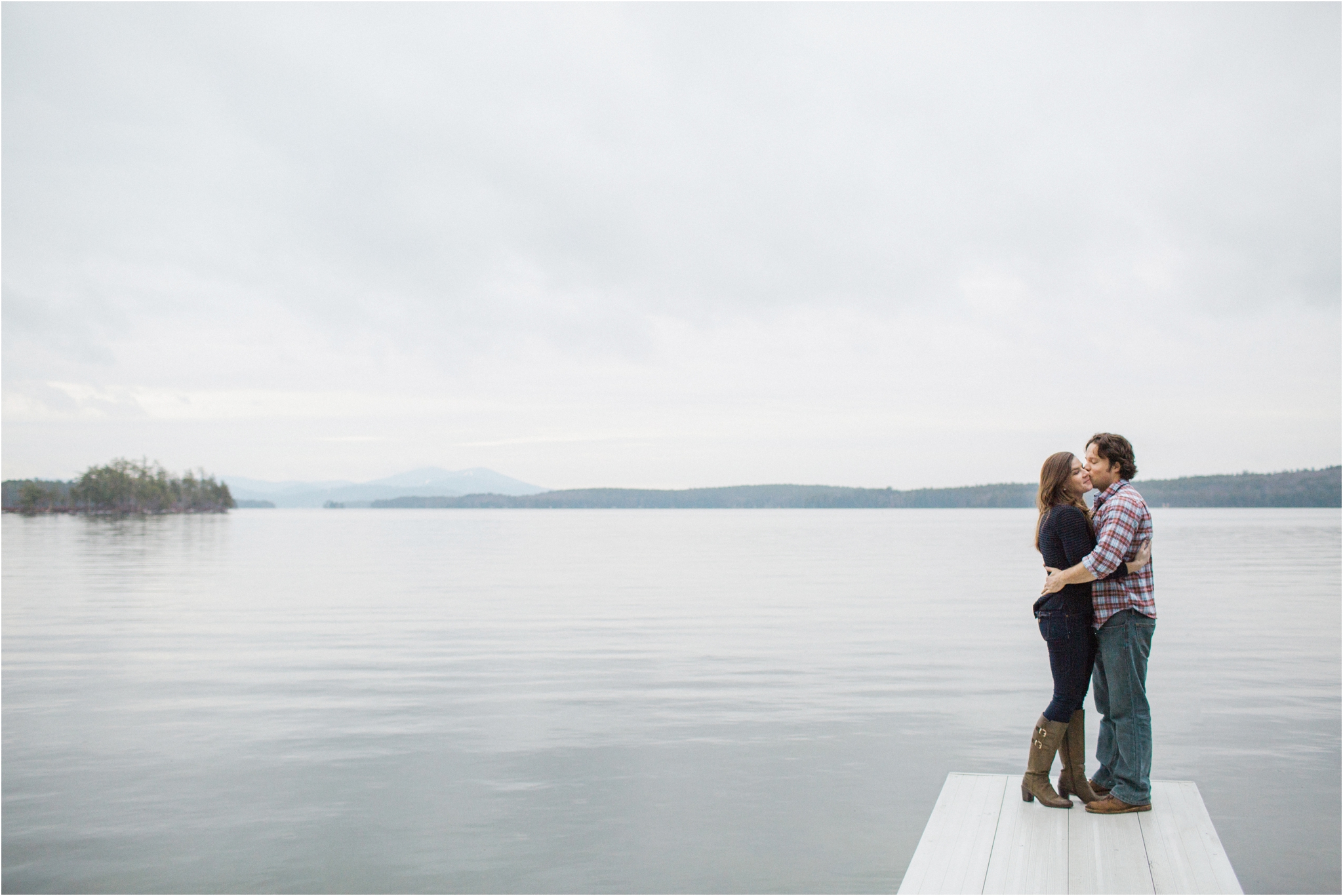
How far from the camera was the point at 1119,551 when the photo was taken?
6.61 meters

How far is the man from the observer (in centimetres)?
684

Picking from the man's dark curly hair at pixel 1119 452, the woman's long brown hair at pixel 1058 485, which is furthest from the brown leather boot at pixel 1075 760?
the man's dark curly hair at pixel 1119 452

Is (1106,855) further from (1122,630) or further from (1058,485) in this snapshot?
(1058,485)

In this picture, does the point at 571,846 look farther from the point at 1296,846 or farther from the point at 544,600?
the point at 544,600

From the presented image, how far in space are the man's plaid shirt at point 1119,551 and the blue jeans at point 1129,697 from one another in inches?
4.1

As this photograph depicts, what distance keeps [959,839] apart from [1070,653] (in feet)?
5.13

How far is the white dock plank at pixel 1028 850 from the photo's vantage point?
601cm

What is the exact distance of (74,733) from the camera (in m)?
13.0

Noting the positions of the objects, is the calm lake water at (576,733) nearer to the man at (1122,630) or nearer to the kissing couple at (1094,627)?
the kissing couple at (1094,627)

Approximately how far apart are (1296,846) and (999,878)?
4.94 meters

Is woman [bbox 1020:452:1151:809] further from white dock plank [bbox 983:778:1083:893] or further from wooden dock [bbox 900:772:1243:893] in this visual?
wooden dock [bbox 900:772:1243:893]

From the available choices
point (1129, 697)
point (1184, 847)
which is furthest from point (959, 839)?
point (1129, 697)

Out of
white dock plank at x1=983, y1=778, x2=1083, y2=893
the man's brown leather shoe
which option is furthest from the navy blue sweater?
white dock plank at x1=983, y1=778, x2=1083, y2=893

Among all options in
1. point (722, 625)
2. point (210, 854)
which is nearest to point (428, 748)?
point (210, 854)
